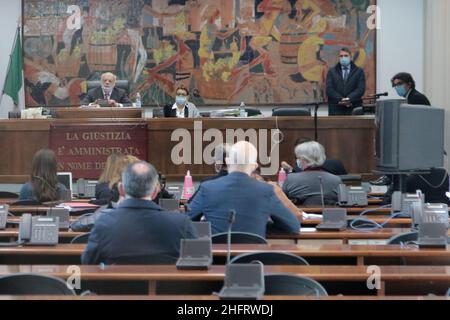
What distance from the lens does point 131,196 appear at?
18.5 ft

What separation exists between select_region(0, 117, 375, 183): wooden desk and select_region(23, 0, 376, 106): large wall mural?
3.90m

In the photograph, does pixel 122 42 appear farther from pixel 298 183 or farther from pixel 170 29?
pixel 298 183

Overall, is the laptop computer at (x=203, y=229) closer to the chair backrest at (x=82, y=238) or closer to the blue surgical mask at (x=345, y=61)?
the chair backrest at (x=82, y=238)

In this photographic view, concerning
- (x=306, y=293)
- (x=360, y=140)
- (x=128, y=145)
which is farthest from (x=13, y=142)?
(x=306, y=293)

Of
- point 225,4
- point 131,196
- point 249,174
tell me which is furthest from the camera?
point 225,4

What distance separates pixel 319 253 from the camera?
18.5 ft

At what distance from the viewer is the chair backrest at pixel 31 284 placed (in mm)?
4422

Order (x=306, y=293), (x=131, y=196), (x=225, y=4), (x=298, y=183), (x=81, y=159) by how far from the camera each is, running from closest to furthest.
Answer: (x=306, y=293)
(x=131, y=196)
(x=298, y=183)
(x=81, y=159)
(x=225, y=4)

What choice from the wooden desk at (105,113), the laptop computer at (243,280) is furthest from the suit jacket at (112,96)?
the laptop computer at (243,280)

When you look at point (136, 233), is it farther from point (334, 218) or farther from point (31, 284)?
point (334, 218)

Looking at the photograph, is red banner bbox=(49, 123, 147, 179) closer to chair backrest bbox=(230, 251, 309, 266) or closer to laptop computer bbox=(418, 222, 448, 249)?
laptop computer bbox=(418, 222, 448, 249)

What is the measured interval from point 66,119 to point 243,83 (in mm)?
4759

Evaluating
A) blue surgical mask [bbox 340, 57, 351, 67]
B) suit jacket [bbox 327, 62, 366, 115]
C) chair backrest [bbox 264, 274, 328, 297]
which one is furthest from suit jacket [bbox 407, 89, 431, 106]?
chair backrest [bbox 264, 274, 328, 297]
